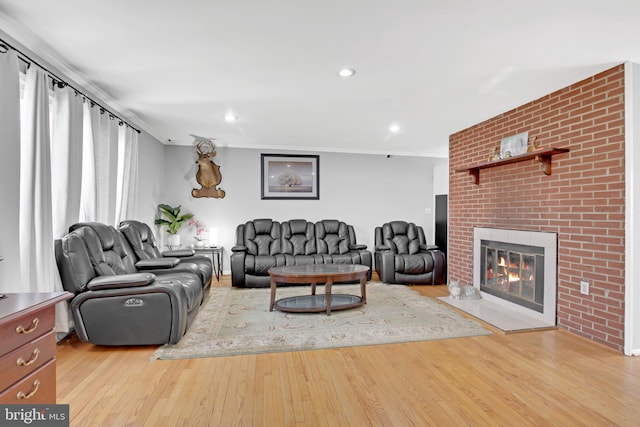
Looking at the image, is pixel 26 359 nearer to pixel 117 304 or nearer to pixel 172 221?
pixel 117 304

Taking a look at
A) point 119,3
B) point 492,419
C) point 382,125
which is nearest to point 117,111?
point 119,3

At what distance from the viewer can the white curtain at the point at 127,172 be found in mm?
4305

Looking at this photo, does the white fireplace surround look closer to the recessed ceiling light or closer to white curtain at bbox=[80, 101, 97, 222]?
the recessed ceiling light

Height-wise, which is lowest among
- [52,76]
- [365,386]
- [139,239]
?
[365,386]

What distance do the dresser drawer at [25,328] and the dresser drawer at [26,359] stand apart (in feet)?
0.09

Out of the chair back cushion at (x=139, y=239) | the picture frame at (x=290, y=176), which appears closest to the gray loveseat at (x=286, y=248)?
the picture frame at (x=290, y=176)

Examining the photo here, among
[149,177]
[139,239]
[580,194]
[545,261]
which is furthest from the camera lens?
[149,177]

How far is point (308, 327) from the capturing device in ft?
11.2

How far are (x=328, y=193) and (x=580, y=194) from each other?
165 inches

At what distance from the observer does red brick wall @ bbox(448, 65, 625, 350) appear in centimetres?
292

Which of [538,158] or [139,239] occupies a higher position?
[538,158]

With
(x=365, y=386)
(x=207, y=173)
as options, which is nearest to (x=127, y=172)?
(x=207, y=173)

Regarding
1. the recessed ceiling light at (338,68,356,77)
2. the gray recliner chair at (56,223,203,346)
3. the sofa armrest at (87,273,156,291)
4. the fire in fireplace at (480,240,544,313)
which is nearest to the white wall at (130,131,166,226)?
the gray recliner chair at (56,223,203,346)

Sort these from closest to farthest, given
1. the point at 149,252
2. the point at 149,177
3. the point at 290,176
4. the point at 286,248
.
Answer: the point at 149,252
the point at 149,177
the point at 286,248
the point at 290,176
